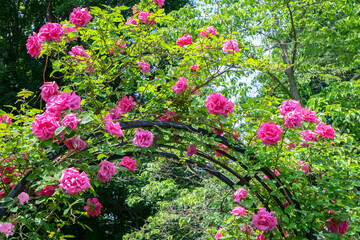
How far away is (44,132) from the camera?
6.10 feet

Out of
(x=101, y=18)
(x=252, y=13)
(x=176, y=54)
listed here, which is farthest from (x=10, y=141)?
(x=252, y=13)

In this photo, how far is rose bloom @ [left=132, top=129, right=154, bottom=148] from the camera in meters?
2.24

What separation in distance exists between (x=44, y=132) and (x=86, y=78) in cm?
70

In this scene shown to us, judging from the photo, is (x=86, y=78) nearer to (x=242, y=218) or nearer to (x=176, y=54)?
(x=176, y=54)

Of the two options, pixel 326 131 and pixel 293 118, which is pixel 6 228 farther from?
pixel 326 131

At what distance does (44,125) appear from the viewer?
6.10 feet

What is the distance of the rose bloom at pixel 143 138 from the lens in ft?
7.36

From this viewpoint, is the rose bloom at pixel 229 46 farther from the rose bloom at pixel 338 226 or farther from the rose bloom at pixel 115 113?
the rose bloom at pixel 338 226

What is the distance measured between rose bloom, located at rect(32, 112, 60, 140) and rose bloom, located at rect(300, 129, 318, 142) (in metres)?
1.65

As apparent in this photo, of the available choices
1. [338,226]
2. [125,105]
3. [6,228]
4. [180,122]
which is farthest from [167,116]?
[338,226]

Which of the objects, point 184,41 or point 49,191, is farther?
point 184,41

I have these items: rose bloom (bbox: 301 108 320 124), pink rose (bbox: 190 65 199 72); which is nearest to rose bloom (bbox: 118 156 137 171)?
pink rose (bbox: 190 65 199 72)

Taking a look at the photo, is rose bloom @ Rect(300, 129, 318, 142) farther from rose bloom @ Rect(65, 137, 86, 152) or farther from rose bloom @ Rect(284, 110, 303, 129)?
rose bloom @ Rect(65, 137, 86, 152)

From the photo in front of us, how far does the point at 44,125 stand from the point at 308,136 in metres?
1.72
